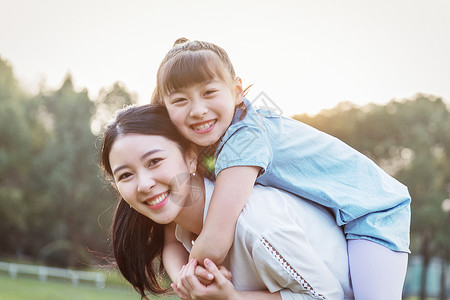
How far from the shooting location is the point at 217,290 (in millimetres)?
2449

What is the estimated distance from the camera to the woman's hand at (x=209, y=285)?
2445mm

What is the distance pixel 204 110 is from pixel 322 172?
0.69m

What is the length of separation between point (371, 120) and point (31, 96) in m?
18.4

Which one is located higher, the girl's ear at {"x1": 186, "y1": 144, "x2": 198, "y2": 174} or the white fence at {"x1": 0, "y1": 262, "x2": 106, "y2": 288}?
the girl's ear at {"x1": 186, "y1": 144, "x2": 198, "y2": 174}

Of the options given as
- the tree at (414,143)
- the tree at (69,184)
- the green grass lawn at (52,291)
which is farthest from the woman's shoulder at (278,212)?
the tree at (69,184)

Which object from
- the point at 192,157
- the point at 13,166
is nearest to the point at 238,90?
the point at 192,157

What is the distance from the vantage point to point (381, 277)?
2607 millimetres

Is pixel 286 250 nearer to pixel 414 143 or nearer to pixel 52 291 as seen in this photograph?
pixel 52 291

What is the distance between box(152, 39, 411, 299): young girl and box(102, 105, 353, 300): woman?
0.23ft

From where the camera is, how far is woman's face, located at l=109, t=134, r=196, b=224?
2.58 m

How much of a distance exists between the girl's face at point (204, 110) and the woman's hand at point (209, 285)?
62 centimetres

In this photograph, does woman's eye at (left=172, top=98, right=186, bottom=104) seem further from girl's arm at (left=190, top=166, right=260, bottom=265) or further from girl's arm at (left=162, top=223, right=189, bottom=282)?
girl's arm at (left=162, top=223, right=189, bottom=282)

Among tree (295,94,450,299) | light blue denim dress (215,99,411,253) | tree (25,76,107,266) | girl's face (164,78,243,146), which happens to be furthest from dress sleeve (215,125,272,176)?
tree (25,76,107,266)

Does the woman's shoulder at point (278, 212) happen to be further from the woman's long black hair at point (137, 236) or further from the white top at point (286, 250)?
the woman's long black hair at point (137, 236)
